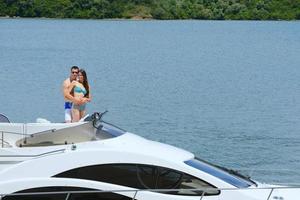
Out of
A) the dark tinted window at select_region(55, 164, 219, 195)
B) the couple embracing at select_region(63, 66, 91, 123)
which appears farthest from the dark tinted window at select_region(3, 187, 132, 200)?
the couple embracing at select_region(63, 66, 91, 123)

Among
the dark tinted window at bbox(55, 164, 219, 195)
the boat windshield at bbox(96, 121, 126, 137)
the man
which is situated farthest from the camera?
the man

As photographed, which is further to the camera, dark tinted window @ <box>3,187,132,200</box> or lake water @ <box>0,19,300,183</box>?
lake water @ <box>0,19,300,183</box>

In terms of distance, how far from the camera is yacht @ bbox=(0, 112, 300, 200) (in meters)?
7.48

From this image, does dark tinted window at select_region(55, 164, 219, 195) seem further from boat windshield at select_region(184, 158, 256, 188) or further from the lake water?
the lake water

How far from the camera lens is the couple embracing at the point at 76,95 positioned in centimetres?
1289

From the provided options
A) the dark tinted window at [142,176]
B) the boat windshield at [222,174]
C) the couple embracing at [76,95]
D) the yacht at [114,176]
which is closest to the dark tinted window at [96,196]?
the yacht at [114,176]

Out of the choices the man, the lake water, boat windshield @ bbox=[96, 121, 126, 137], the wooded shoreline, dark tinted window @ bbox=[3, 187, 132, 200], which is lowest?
dark tinted window @ bbox=[3, 187, 132, 200]

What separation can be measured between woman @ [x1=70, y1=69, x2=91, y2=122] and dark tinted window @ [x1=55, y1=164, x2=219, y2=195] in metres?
5.11

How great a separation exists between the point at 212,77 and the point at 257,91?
10080 mm

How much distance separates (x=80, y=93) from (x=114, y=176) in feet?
18.4

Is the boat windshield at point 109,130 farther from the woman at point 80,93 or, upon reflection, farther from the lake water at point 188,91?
the lake water at point 188,91

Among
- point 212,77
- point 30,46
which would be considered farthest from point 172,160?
point 30,46

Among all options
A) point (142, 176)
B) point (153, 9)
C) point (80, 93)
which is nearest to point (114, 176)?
point (142, 176)

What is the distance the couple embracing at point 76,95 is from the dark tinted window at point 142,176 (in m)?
5.11
